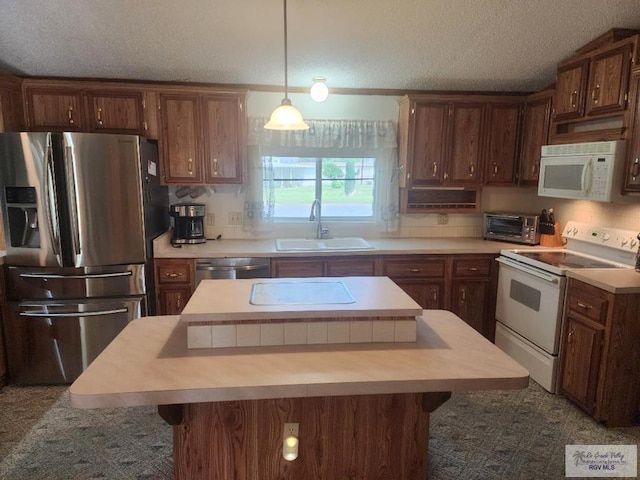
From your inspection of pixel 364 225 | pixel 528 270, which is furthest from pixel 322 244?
pixel 528 270

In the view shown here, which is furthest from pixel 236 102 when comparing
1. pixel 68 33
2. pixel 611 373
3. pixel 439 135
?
pixel 611 373

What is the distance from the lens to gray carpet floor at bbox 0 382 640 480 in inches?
85.7

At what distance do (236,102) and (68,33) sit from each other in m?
1.22

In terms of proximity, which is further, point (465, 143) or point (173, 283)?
point (465, 143)

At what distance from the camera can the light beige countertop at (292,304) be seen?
1.62m

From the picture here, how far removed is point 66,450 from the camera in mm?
2324

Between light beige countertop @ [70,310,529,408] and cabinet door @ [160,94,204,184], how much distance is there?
2.01 metres

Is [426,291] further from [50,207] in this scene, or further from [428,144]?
[50,207]

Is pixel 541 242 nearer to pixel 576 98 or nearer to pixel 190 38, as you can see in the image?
pixel 576 98

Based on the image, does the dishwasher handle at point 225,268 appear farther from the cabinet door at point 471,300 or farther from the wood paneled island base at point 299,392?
the cabinet door at point 471,300

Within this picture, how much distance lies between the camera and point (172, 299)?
10.8ft

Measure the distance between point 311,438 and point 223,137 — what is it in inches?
100

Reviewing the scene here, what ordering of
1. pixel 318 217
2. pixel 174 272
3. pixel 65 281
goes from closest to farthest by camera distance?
pixel 65 281, pixel 174 272, pixel 318 217

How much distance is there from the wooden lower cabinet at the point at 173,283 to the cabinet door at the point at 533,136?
2.97 m
